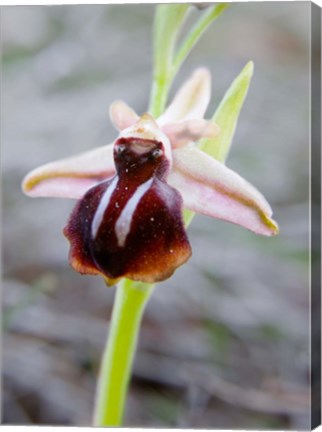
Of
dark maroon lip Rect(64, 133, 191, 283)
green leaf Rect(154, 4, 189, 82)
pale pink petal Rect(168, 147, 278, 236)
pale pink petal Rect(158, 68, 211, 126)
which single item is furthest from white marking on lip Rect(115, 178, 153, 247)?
green leaf Rect(154, 4, 189, 82)

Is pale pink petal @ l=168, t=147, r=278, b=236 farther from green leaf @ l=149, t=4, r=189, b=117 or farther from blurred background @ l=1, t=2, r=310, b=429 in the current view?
blurred background @ l=1, t=2, r=310, b=429

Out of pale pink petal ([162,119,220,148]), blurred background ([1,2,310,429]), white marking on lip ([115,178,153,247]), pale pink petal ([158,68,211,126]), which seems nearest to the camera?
white marking on lip ([115,178,153,247])

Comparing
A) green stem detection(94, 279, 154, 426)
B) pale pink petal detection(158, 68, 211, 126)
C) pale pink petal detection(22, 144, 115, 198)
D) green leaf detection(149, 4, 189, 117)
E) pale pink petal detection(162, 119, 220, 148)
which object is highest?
green leaf detection(149, 4, 189, 117)

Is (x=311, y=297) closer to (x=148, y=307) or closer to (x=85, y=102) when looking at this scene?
(x=148, y=307)

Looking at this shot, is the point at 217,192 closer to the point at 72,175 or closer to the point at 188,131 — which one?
the point at 188,131

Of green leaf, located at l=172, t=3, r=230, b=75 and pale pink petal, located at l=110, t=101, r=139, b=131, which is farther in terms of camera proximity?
green leaf, located at l=172, t=3, r=230, b=75

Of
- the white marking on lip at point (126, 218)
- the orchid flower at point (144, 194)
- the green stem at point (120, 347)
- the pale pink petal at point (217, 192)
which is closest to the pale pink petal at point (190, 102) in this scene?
the orchid flower at point (144, 194)
